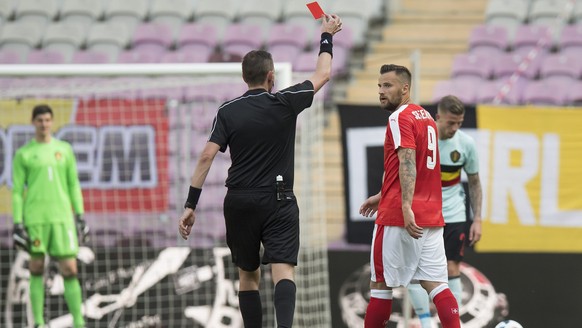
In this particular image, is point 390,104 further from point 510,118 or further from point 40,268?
point 40,268

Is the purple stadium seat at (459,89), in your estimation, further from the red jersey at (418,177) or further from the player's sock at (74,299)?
the red jersey at (418,177)

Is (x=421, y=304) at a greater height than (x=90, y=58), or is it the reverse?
(x=90, y=58)

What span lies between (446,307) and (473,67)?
321 inches

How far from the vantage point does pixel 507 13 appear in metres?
15.8

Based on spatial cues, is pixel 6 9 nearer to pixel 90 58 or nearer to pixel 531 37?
pixel 90 58

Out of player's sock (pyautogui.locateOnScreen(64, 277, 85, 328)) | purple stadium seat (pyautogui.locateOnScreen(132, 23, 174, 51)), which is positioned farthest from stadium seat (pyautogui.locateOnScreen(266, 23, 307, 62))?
player's sock (pyautogui.locateOnScreen(64, 277, 85, 328))

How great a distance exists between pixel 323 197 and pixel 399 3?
7.14 metres

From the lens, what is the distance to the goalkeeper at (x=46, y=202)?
33.2ft

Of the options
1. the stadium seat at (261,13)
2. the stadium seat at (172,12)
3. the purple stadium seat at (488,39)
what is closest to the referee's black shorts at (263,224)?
the purple stadium seat at (488,39)

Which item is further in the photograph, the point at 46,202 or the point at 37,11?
the point at 37,11

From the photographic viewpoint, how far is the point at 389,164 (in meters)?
6.77

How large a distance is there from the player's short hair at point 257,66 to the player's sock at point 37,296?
4288 mm

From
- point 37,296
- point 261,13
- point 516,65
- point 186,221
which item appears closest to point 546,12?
point 516,65

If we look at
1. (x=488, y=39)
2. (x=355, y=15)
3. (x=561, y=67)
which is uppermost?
(x=355, y=15)
